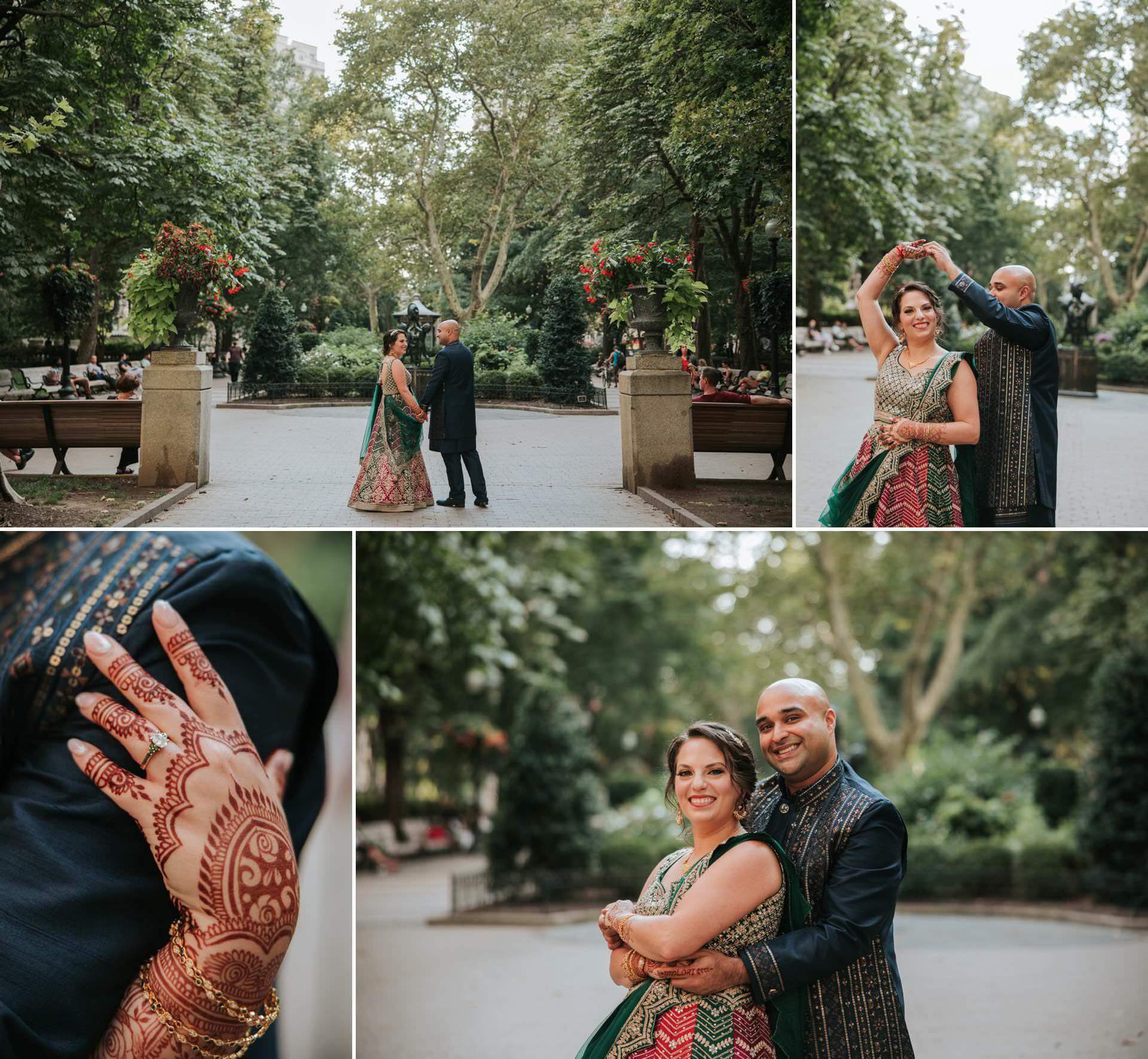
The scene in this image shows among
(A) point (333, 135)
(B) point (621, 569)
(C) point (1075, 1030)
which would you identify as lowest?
(C) point (1075, 1030)

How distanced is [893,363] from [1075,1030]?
15.1ft

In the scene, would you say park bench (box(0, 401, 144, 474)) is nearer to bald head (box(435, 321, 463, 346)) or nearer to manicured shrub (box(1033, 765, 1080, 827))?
bald head (box(435, 321, 463, 346))

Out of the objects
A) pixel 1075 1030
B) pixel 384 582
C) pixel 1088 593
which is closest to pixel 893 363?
pixel 384 582

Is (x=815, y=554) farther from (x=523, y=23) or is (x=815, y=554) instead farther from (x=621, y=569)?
(x=523, y=23)

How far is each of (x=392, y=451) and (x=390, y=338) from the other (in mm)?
534

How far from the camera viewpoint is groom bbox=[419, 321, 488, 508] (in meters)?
5.88

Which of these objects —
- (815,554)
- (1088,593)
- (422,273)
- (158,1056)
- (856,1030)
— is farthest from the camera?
(815,554)

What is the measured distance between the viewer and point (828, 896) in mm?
2559

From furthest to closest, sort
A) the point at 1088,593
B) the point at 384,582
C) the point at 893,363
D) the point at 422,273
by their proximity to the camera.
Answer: the point at 1088,593 → the point at 384,582 → the point at 422,273 → the point at 893,363

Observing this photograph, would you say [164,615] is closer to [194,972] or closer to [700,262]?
[194,972]

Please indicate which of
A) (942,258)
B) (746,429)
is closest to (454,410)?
(746,429)

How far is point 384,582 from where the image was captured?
24.5ft

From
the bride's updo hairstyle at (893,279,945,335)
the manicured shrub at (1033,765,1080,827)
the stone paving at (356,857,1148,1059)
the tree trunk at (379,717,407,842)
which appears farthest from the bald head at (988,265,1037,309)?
the manicured shrub at (1033,765,1080,827)

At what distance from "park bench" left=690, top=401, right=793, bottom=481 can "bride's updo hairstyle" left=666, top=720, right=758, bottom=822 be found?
142 inches
